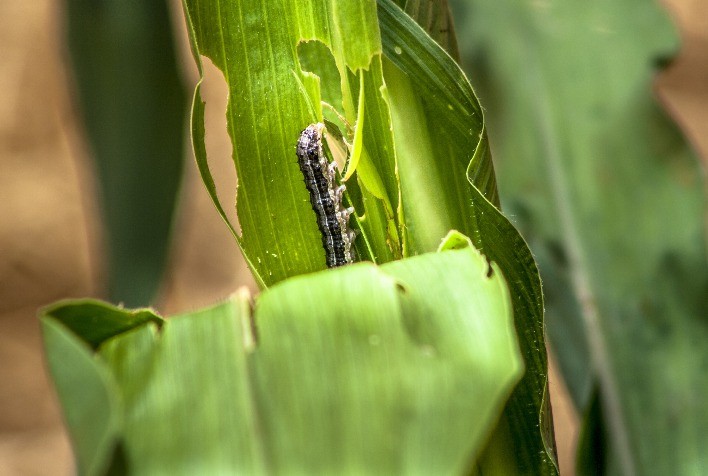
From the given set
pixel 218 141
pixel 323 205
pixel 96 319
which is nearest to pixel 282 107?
pixel 323 205

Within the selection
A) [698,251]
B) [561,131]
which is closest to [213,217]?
[561,131]

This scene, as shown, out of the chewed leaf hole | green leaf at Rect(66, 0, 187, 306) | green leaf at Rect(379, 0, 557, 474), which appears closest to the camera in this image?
green leaf at Rect(379, 0, 557, 474)

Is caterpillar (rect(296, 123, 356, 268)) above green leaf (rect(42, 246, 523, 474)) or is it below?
above

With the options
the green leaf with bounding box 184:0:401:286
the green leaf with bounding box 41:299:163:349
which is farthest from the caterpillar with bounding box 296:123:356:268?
the green leaf with bounding box 41:299:163:349

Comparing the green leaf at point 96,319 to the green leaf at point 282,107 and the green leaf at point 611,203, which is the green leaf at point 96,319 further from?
the green leaf at point 611,203

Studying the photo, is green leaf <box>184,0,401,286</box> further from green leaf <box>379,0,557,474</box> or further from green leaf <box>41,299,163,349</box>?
green leaf <box>41,299,163,349</box>

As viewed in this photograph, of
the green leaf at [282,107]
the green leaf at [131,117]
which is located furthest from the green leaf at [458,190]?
the green leaf at [131,117]
